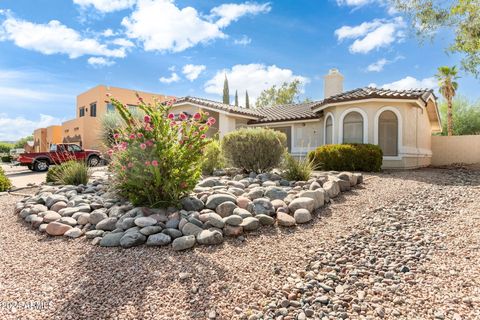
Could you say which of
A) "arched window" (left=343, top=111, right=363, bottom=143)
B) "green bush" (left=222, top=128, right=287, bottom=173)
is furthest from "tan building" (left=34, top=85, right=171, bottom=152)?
"green bush" (left=222, top=128, right=287, bottom=173)

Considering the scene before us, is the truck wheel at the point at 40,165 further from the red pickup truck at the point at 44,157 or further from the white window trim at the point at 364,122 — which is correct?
the white window trim at the point at 364,122

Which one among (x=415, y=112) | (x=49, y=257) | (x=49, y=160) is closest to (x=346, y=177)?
(x=49, y=257)

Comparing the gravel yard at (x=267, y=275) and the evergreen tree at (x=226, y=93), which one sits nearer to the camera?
the gravel yard at (x=267, y=275)

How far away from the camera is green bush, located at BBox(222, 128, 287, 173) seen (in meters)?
8.77

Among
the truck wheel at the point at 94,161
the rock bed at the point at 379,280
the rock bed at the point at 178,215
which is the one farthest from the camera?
the truck wheel at the point at 94,161

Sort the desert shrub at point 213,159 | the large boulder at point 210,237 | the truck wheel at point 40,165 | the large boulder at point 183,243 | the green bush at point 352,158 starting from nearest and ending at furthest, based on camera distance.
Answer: the large boulder at point 183,243 → the large boulder at point 210,237 → the desert shrub at point 213,159 → the green bush at point 352,158 → the truck wheel at point 40,165

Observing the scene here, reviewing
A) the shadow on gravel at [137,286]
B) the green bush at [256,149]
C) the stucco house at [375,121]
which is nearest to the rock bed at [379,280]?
the shadow on gravel at [137,286]

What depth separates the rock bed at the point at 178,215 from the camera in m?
3.98

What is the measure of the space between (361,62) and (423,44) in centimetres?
434

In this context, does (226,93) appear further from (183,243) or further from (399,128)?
(183,243)

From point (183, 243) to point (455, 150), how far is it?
19115 millimetres

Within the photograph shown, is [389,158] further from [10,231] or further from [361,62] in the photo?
[10,231]

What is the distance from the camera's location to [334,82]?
17.7 m

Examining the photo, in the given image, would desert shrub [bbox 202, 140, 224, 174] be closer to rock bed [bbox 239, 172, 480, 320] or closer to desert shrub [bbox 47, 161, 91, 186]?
desert shrub [bbox 47, 161, 91, 186]
